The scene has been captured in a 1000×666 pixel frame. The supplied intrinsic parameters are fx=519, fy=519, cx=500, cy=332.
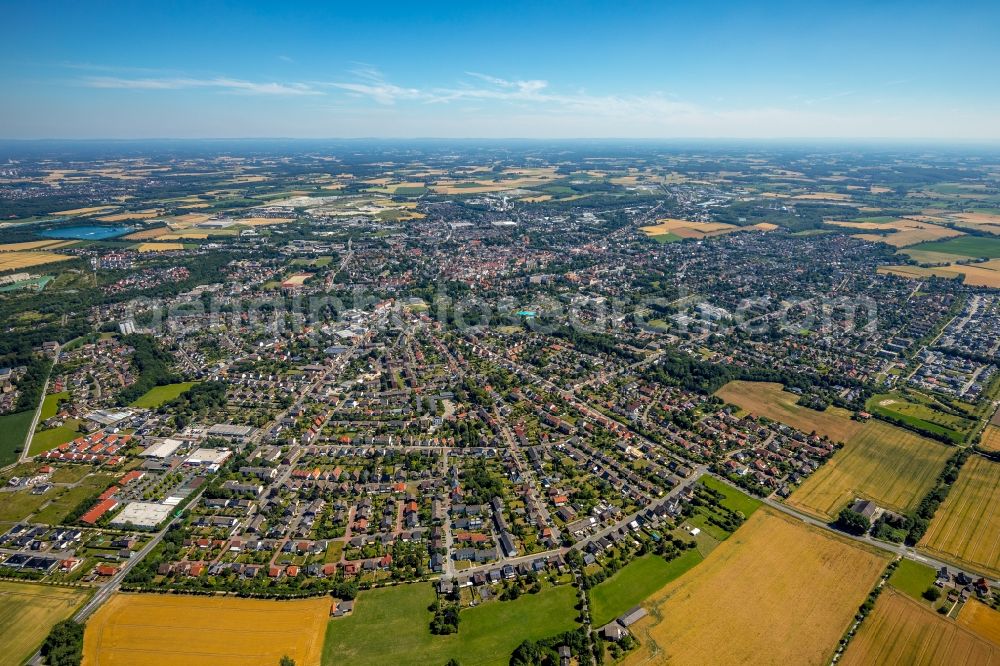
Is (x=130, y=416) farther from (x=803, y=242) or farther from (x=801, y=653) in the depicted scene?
(x=803, y=242)

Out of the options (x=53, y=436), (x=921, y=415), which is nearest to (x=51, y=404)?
(x=53, y=436)

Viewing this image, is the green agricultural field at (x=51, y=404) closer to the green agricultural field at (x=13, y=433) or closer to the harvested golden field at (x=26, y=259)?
the green agricultural field at (x=13, y=433)

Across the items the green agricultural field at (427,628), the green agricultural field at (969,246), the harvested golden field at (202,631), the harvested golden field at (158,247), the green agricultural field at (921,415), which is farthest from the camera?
the harvested golden field at (158,247)

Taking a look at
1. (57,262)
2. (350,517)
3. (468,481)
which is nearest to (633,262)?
(468,481)

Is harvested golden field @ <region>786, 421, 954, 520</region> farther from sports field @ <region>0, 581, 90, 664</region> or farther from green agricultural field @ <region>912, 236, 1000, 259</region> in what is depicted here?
green agricultural field @ <region>912, 236, 1000, 259</region>

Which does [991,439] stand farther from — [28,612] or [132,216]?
[132,216]

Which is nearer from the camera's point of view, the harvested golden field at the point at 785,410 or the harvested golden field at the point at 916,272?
the harvested golden field at the point at 785,410

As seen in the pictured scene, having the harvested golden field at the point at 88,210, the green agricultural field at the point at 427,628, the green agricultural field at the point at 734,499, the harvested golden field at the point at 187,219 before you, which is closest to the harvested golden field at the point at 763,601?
the green agricultural field at the point at 734,499
